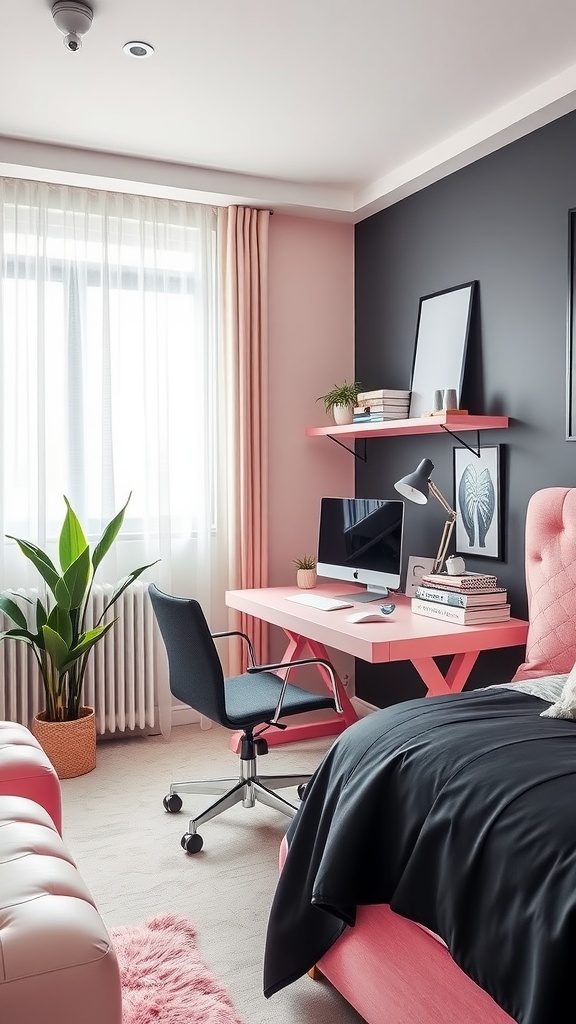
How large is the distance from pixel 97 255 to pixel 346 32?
1.67 meters

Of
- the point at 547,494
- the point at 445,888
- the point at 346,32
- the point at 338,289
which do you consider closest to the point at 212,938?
the point at 445,888

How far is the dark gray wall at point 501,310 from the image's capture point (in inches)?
120

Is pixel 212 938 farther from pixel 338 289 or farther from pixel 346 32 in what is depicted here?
pixel 338 289

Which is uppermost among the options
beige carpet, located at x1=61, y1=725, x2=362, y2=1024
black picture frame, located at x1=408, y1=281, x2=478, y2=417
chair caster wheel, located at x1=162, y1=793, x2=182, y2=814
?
black picture frame, located at x1=408, y1=281, x2=478, y2=417

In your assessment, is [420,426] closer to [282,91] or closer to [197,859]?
[282,91]

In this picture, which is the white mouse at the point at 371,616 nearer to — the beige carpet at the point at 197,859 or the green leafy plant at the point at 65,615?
the beige carpet at the point at 197,859

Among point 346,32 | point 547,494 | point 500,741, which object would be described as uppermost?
point 346,32

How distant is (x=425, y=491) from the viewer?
331 centimetres

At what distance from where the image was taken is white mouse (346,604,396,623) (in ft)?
10.3

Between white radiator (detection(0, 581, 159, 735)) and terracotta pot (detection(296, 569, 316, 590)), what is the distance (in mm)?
730

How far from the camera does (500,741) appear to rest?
178 cm

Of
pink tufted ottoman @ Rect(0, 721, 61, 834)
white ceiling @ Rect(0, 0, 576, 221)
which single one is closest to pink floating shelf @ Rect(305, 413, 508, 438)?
white ceiling @ Rect(0, 0, 576, 221)

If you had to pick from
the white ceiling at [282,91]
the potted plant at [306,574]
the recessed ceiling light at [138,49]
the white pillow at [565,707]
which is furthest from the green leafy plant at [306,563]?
the recessed ceiling light at [138,49]

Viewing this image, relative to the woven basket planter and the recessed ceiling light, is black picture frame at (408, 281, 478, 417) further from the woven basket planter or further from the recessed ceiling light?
the woven basket planter
